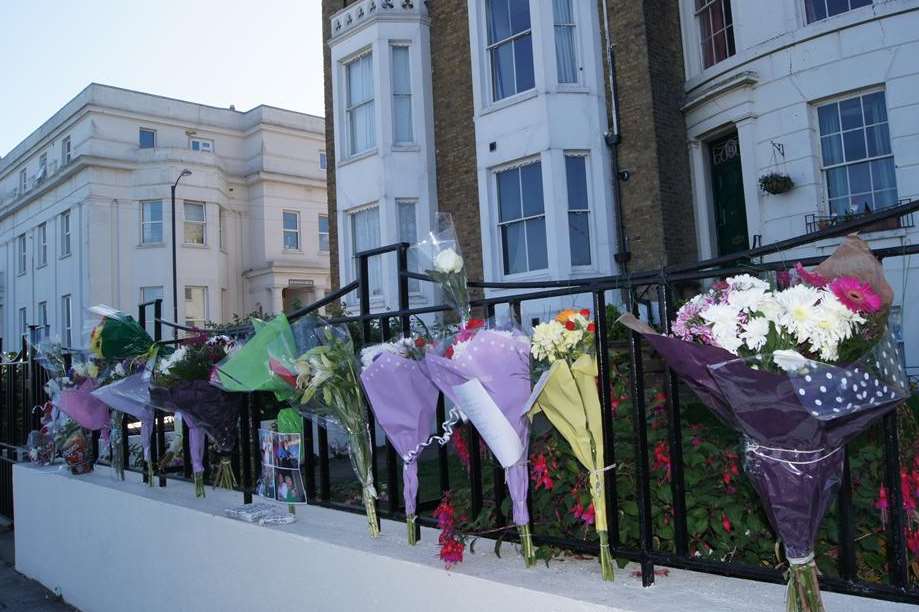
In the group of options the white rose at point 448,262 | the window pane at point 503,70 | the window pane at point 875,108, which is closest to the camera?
the white rose at point 448,262

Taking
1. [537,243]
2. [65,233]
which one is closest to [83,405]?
[537,243]

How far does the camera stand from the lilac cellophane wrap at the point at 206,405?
5.02 m

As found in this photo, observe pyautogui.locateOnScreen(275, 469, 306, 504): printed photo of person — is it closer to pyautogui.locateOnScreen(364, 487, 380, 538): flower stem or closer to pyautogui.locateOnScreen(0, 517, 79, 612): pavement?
pyautogui.locateOnScreen(364, 487, 380, 538): flower stem

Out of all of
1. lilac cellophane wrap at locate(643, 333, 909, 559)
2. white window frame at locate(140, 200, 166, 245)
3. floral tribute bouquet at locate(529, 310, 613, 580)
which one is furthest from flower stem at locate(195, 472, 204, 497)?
white window frame at locate(140, 200, 166, 245)

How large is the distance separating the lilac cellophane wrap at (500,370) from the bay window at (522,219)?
29.7 ft

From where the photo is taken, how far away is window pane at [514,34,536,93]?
1255 centimetres

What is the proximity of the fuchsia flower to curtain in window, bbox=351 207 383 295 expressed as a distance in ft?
40.4

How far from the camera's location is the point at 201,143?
104ft

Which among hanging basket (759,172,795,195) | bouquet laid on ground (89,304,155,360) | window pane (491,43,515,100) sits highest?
window pane (491,43,515,100)

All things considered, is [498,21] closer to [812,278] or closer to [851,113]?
[851,113]

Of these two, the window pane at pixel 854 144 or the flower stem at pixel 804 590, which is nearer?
the flower stem at pixel 804 590

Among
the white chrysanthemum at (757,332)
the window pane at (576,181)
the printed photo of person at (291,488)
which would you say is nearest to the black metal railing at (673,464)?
the white chrysanthemum at (757,332)

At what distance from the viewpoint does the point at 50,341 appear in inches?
288

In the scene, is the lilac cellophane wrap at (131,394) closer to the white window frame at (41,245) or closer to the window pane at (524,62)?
the window pane at (524,62)
